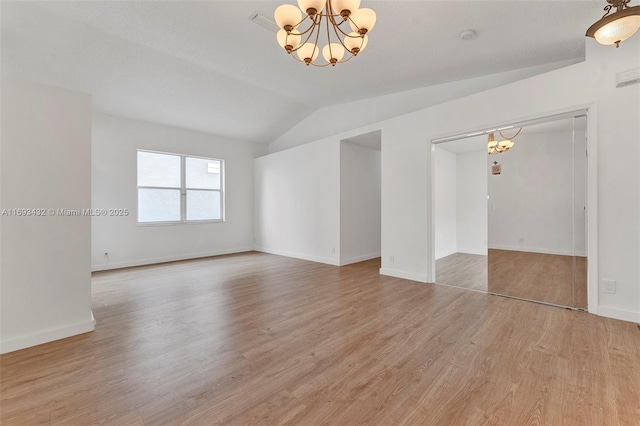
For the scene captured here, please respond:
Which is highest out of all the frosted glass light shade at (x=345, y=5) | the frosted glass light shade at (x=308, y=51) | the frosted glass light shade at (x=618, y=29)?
the frosted glass light shade at (x=308, y=51)

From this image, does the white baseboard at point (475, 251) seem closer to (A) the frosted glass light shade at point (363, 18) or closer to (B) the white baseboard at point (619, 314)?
(B) the white baseboard at point (619, 314)

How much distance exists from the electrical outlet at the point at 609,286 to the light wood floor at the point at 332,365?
33 centimetres

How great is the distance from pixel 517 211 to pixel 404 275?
72.7 inches

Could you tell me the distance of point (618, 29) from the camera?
2.02m

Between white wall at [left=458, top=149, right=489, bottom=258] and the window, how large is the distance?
5.53m

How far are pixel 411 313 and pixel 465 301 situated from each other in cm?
86

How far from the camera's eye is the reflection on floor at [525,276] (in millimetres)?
3054

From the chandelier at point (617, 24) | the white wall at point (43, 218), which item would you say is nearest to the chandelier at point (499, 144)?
the chandelier at point (617, 24)

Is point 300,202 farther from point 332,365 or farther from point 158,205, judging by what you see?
point 332,365

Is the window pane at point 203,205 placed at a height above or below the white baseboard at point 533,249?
above

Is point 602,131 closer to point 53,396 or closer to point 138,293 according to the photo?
point 53,396

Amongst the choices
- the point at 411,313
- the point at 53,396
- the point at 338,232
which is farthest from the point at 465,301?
the point at 53,396

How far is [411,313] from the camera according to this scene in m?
2.85

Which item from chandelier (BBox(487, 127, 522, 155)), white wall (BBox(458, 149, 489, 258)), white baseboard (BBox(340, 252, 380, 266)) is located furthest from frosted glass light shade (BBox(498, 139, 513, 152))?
white baseboard (BBox(340, 252, 380, 266))
